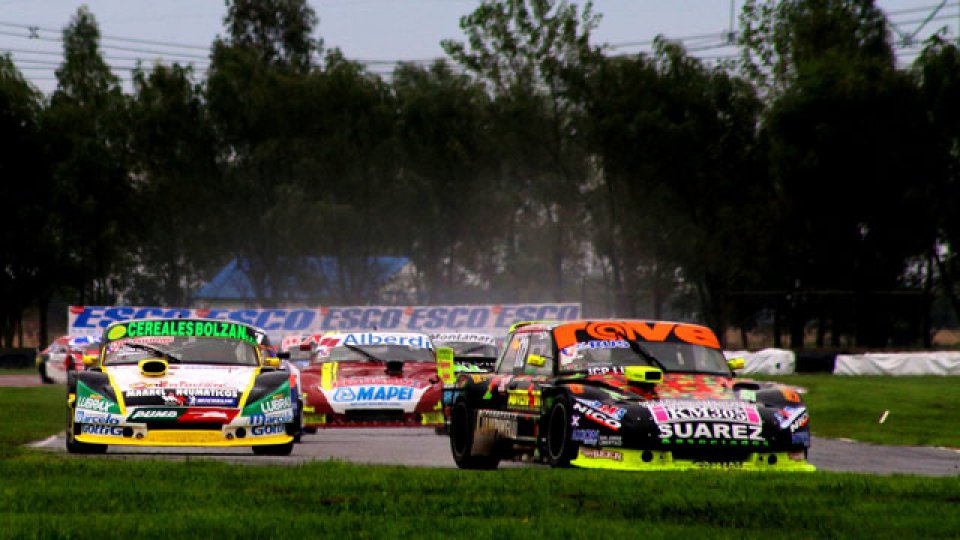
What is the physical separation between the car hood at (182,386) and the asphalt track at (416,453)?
543 millimetres

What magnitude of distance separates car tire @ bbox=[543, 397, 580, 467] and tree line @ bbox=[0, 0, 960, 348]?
48646 millimetres

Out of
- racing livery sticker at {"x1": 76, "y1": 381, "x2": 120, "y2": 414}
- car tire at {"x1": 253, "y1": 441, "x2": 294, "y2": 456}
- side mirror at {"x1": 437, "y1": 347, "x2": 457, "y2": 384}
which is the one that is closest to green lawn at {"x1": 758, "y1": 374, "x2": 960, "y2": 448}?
side mirror at {"x1": 437, "y1": 347, "x2": 457, "y2": 384}

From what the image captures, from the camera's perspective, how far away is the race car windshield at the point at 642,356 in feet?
45.6

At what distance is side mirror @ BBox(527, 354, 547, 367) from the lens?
552 inches

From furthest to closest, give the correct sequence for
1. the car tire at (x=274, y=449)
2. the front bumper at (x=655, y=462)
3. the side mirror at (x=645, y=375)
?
1. the car tire at (x=274, y=449)
2. the side mirror at (x=645, y=375)
3. the front bumper at (x=655, y=462)

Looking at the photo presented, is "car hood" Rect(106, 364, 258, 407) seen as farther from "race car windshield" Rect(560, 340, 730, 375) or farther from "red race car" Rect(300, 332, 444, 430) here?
"red race car" Rect(300, 332, 444, 430)

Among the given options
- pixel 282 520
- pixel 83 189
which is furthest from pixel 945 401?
pixel 83 189

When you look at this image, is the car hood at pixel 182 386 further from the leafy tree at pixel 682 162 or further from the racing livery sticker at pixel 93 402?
the leafy tree at pixel 682 162

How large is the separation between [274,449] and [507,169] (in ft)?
212

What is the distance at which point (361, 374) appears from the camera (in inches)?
838

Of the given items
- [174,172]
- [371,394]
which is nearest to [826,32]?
[174,172]

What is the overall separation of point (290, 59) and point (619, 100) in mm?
19093

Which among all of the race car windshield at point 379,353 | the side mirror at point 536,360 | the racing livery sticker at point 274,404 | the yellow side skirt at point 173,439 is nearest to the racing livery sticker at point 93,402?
the yellow side skirt at point 173,439

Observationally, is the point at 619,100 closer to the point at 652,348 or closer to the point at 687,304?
the point at 687,304
